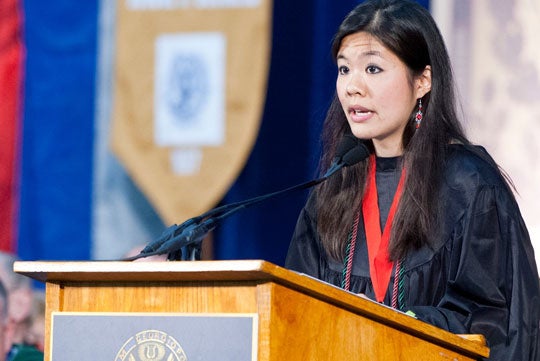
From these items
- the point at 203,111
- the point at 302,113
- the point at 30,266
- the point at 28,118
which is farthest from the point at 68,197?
the point at 30,266

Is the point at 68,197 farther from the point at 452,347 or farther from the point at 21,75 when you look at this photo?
the point at 452,347

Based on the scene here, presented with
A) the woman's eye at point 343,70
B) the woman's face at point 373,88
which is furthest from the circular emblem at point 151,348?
the woman's eye at point 343,70

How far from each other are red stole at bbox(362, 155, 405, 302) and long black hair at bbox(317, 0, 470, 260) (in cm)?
3

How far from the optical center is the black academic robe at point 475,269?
2562 mm

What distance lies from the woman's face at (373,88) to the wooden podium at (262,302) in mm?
781

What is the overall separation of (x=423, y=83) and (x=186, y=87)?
2234mm

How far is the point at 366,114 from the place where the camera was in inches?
113

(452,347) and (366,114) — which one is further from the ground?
(366,114)

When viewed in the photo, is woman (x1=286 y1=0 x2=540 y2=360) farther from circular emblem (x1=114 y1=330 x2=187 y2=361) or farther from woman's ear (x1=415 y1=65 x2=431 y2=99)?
circular emblem (x1=114 y1=330 x2=187 y2=361)

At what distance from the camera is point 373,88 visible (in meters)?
2.85

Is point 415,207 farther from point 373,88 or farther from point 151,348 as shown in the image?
point 151,348

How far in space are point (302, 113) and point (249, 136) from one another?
0.82 ft

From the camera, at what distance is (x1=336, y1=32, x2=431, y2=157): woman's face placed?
2855 millimetres

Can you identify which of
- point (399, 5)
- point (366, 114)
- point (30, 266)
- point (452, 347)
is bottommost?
point (452, 347)
